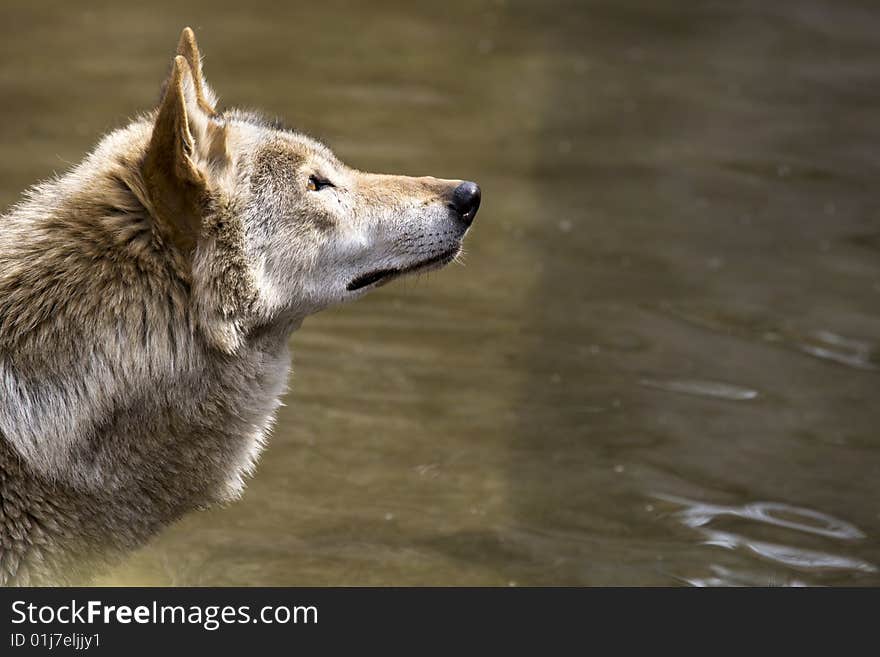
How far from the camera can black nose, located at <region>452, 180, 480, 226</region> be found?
3977 mm

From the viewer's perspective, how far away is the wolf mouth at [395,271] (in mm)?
3898

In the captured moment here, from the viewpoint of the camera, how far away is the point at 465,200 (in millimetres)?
3986

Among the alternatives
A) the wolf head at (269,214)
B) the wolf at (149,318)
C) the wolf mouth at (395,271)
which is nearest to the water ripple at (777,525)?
the wolf mouth at (395,271)

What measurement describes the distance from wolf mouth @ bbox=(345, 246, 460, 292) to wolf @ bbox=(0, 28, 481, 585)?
0.07 m

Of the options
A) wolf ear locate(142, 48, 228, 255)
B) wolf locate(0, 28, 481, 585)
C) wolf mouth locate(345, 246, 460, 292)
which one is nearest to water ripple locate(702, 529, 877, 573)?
wolf mouth locate(345, 246, 460, 292)

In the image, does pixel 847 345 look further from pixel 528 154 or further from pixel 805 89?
pixel 805 89

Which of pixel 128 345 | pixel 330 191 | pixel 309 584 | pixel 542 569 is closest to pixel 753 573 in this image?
pixel 542 569

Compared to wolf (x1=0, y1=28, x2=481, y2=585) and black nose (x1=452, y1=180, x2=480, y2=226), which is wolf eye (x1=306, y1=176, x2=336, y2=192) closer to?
wolf (x1=0, y1=28, x2=481, y2=585)

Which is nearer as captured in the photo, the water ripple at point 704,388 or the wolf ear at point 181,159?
the wolf ear at point 181,159

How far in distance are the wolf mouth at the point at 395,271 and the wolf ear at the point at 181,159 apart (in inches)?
21.6

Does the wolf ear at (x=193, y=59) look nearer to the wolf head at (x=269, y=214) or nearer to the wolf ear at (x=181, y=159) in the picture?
the wolf head at (x=269, y=214)

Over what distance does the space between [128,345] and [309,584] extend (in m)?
1.40

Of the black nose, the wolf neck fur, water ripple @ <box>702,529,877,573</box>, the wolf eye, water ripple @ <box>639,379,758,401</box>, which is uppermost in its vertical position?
the wolf eye

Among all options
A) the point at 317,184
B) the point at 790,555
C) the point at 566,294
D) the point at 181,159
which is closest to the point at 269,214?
the point at 317,184
